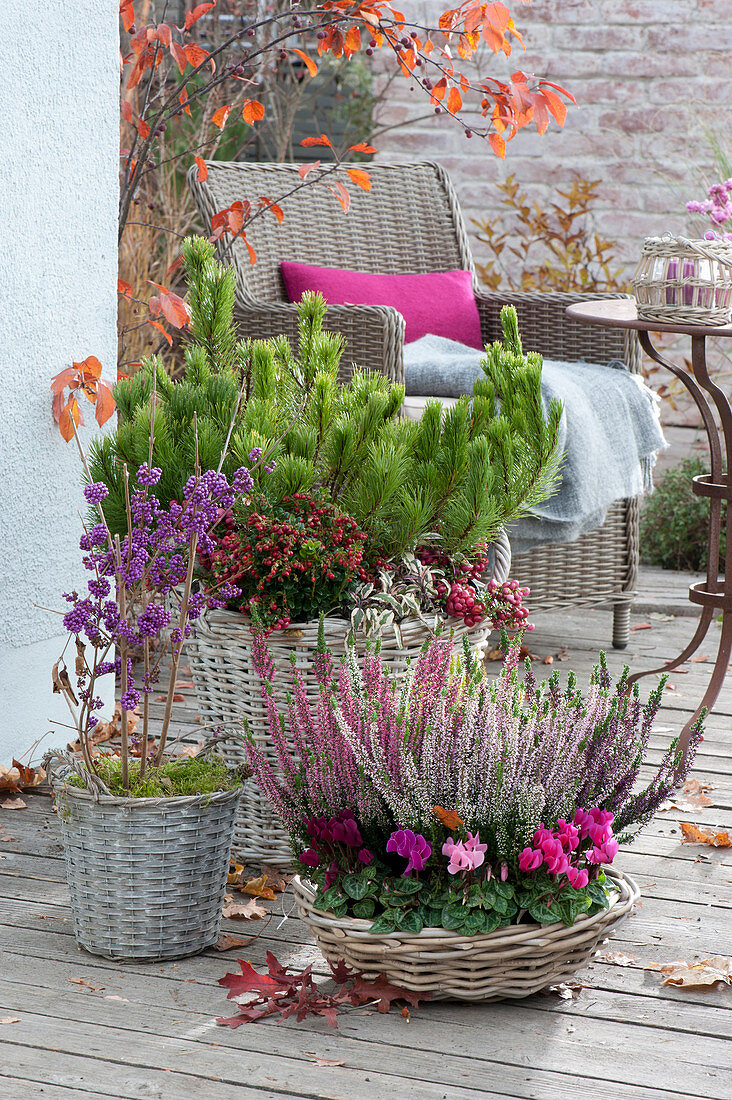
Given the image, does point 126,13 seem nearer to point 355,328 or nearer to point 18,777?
point 355,328

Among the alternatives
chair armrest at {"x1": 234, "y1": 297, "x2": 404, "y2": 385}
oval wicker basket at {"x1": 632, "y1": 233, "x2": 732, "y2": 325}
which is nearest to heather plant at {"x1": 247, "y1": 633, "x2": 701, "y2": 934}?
oval wicker basket at {"x1": 632, "y1": 233, "x2": 732, "y2": 325}

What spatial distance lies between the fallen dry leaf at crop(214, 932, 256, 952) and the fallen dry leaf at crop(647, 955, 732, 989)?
1.85 ft

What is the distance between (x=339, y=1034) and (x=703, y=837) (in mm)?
897

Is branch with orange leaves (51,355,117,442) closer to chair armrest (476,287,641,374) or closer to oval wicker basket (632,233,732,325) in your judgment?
oval wicker basket (632,233,732,325)

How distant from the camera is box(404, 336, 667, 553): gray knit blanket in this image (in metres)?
2.87

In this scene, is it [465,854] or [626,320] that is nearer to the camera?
[465,854]

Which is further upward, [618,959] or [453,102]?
[453,102]

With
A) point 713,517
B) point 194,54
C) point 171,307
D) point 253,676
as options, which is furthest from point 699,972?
point 194,54

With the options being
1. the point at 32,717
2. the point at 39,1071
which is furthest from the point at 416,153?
the point at 39,1071

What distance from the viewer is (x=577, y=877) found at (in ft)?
5.01

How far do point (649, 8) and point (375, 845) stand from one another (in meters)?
4.05

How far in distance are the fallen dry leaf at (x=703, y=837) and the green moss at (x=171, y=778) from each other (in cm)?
85

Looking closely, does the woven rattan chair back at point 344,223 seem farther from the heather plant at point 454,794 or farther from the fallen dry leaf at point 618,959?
the fallen dry leaf at point 618,959

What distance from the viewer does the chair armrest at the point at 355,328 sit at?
2734 millimetres
